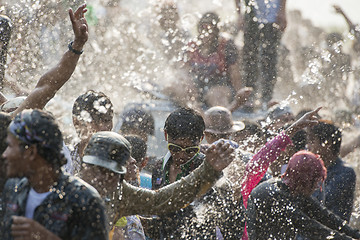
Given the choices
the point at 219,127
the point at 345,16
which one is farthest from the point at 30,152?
the point at 345,16

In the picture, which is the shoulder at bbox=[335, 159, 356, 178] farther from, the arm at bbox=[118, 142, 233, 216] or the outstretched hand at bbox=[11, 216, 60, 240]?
the outstretched hand at bbox=[11, 216, 60, 240]

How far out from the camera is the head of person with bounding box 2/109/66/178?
7.70 ft

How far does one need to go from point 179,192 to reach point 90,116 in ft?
3.91

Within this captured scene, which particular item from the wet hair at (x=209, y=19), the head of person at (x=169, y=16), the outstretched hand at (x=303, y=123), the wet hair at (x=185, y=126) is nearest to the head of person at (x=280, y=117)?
the outstretched hand at (x=303, y=123)

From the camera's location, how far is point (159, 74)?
7.75 meters

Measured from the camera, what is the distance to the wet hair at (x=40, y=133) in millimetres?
2344

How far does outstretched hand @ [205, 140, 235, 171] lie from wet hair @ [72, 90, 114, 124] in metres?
1.22

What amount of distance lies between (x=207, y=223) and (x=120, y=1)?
6.09 meters

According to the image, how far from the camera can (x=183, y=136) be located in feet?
12.3

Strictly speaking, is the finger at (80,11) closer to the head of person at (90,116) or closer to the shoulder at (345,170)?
the head of person at (90,116)

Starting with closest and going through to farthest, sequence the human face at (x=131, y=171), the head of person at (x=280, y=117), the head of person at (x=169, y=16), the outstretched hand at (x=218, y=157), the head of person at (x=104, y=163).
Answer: the head of person at (x=104, y=163), the outstretched hand at (x=218, y=157), the human face at (x=131, y=171), the head of person at (x=280, y=117), the head of person at (x=169, y=16)

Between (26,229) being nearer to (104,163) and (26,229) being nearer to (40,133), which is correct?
(40,133)

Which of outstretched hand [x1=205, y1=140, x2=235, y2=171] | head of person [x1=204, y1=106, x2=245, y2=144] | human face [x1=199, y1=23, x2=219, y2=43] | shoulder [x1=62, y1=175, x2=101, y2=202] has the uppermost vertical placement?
human face [x1=199, y1=23, x2=219, y2=43]

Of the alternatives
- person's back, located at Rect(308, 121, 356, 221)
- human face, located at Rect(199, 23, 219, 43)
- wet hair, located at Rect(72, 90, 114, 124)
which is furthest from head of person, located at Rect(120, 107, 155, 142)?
human face, located at Rect(199, 23, 219, 43)
